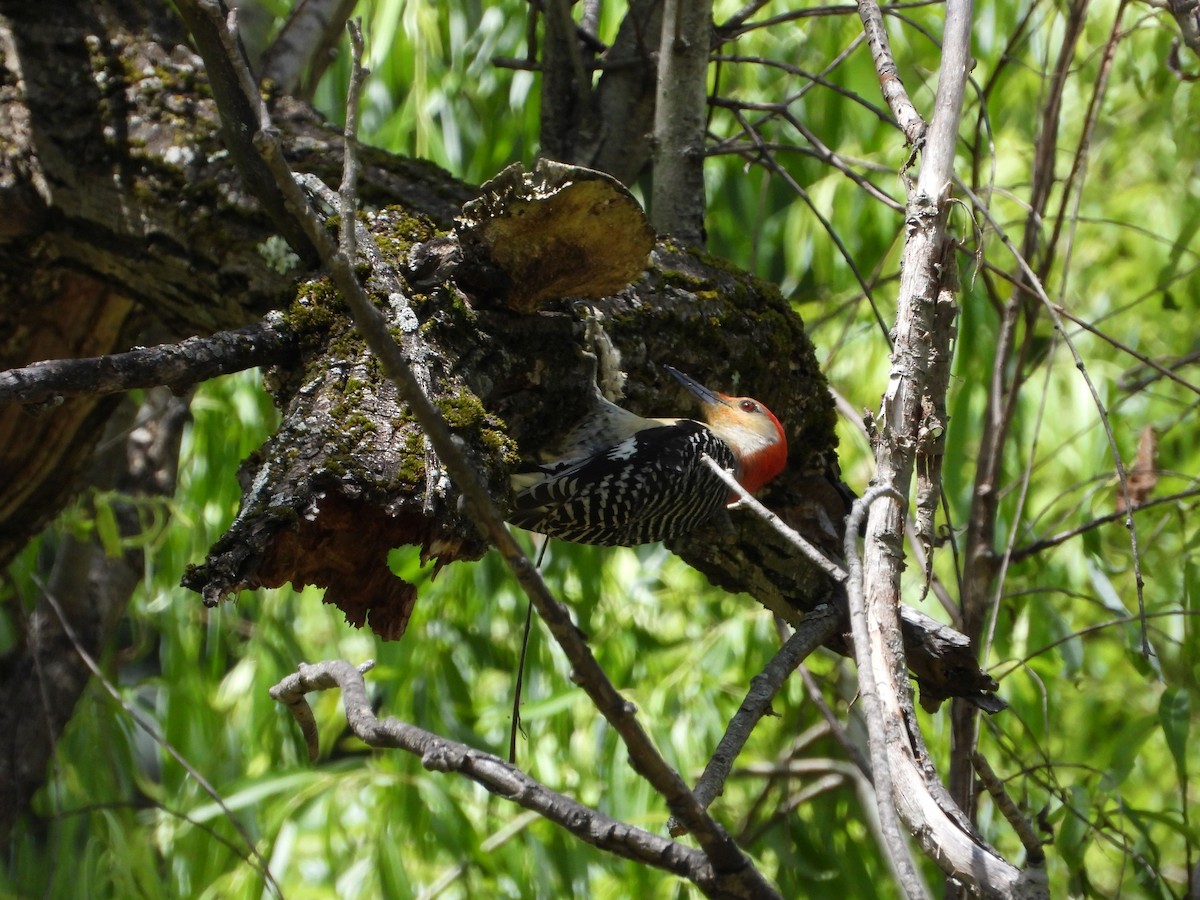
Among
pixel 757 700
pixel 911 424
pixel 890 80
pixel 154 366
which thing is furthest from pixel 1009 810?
pixel 154 366

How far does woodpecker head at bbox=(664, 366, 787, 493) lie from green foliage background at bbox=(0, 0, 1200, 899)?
78 cm

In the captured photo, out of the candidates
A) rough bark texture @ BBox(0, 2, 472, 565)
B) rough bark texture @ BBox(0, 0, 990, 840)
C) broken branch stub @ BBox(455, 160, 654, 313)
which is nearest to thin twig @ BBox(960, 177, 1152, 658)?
rough bark texture @ BBox(0, 0, 990, 840)

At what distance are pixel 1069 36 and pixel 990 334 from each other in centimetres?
109

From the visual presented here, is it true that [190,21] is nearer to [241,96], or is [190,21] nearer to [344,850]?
[241,96]

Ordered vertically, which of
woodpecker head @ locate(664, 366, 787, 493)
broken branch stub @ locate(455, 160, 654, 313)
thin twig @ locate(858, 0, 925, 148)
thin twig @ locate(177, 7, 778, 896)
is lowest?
thin twig @ locate(177, 7, 778, 896)

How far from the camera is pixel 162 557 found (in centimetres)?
393

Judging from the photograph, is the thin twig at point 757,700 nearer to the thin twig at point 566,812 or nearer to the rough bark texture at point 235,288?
the thin twig at point 566,812

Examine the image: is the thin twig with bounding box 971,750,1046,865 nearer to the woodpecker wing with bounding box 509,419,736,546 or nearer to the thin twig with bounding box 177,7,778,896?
the thin twig with bounding box 177,7,778,896

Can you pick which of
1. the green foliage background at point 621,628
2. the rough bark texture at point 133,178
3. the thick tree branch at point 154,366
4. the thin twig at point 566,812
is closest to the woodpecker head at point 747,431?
the rough bark texture at point 133,178

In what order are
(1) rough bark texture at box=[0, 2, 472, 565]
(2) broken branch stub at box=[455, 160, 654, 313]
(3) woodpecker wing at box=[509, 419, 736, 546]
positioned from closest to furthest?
(2) broken branch stub at box=[455, 160, 654, 313] → (1) rough bark texture at box=[0, 2, 472, 565] → (3) woodpecker wing at box=[509, 419, 736, 546]

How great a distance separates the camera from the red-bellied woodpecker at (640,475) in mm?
2432

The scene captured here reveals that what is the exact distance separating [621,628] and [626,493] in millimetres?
1644

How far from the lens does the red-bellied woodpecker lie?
2.43 m

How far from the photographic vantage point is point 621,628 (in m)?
3.99
